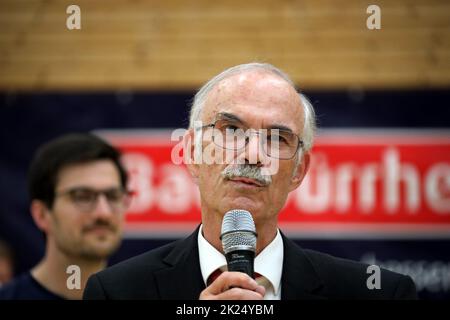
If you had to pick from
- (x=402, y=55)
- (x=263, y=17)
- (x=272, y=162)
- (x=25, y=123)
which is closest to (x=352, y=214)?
(x=402, y=55)

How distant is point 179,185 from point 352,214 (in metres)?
1.14

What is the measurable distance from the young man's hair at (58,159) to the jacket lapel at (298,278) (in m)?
1.72

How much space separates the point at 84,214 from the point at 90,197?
96 mm

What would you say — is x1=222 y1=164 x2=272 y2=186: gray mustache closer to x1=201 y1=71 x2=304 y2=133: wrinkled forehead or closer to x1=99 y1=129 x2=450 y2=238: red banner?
x1=201 y1=71 x2=304 y2=133: wrinkled forehead

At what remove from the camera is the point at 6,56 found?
17.4 feet

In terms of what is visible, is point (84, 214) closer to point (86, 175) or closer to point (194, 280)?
point (86, 175)

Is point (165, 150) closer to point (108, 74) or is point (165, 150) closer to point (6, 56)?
point (108, 74)

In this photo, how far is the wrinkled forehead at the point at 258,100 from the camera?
224 cm

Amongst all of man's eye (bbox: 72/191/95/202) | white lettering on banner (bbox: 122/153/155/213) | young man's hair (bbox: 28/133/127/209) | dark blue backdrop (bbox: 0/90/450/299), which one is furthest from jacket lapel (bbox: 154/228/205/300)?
white lettering on banner (bbox: 122/153/155/213)

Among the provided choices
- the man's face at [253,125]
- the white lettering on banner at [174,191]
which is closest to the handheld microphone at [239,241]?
the man's face at [253,125]

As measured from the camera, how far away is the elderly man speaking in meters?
2.19

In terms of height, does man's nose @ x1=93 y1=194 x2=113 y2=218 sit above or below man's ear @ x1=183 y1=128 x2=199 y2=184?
→ below

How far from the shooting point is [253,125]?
2.21 metres

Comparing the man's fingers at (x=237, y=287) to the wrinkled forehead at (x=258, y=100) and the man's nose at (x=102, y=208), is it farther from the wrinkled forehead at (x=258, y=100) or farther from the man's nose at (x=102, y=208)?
the man's nose at (x=102, y=208)
